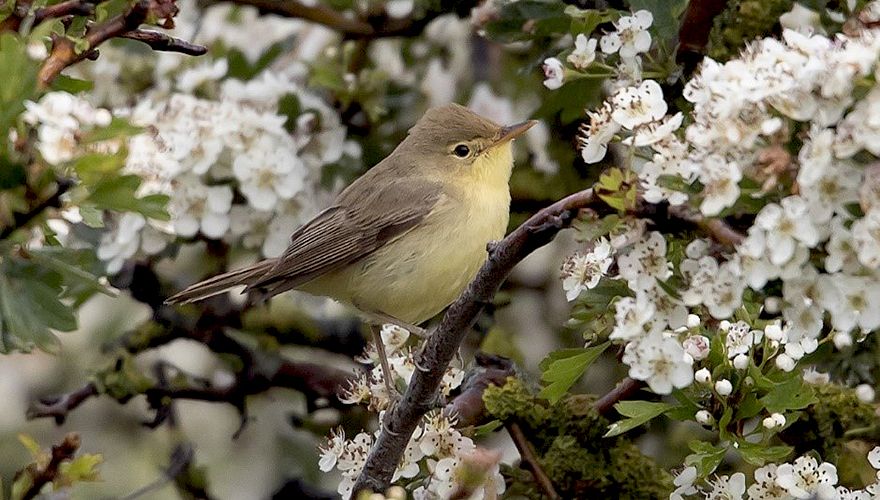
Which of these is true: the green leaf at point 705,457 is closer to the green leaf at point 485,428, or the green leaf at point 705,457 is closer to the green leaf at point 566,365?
the green leaf at point 566,365

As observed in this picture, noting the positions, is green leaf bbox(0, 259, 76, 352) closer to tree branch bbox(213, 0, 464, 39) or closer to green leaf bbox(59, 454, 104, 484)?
green leaf bbox(59, 454, 104, 484)

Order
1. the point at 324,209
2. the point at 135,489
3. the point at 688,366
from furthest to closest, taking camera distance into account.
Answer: the point at 135,489 < the point at 324,209 < the point at 688,366

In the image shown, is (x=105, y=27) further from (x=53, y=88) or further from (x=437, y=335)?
(x=437, y=335)

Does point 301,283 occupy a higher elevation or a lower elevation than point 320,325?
higher

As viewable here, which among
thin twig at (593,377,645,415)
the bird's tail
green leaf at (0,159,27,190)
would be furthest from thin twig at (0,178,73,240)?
the bird's tail

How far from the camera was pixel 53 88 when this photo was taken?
236 cm

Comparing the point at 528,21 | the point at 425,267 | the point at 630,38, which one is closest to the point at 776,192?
the point at 630,38

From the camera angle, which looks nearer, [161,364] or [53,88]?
[53,88]

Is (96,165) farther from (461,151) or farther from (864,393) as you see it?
(461,151)

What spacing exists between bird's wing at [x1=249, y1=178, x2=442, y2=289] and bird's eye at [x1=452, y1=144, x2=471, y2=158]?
194mm

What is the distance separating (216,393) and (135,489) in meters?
1.20

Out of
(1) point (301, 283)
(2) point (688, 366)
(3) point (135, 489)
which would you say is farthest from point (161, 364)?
(2) point (688, 366)

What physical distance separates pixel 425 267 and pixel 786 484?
4.97 feet

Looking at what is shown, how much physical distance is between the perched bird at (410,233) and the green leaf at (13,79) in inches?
67.9
